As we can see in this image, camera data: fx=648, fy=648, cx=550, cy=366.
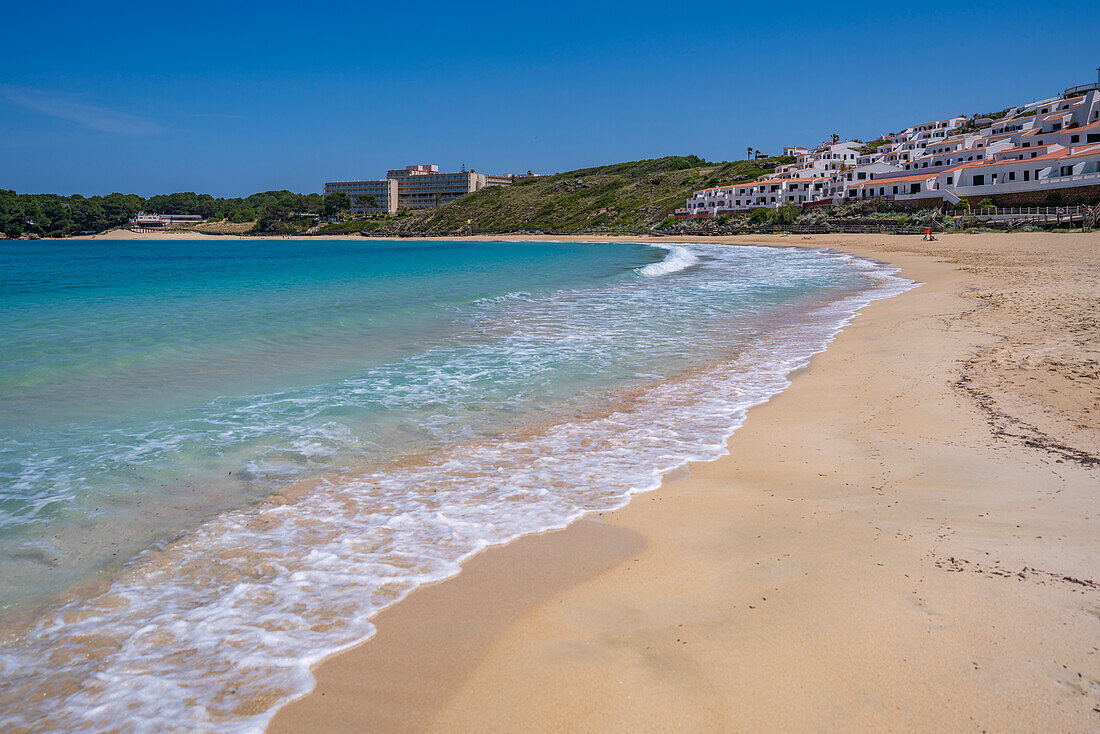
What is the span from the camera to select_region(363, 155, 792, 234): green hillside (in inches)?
4621

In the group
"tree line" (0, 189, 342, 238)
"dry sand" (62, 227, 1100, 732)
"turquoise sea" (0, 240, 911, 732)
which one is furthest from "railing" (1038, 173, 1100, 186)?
"tree line" (0, 189, 342, 238)

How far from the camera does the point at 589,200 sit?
140500mm

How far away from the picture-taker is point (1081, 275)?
1731 cm

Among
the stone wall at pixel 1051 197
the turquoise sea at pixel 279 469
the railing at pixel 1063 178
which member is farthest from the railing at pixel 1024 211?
the turquoise sea at pixel 279 469

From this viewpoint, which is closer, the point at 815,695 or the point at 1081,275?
the point at 815,695

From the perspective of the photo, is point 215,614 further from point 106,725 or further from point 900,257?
point 900,257

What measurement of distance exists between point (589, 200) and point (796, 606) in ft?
467

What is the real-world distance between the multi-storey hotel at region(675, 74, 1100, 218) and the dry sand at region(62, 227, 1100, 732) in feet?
168

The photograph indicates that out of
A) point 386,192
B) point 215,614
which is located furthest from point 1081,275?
point 386,192

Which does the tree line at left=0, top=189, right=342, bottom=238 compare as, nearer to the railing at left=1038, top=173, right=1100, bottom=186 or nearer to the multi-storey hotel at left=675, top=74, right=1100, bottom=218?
the multi-storey hotel at left=675, top=74, right=1100, bottom=218

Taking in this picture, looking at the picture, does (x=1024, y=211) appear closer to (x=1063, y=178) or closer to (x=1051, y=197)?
(x=1051, y=197)

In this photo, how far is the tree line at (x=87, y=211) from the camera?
15525 centimetres

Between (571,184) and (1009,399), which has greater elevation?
(571,184)

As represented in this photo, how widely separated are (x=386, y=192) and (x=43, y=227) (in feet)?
283
